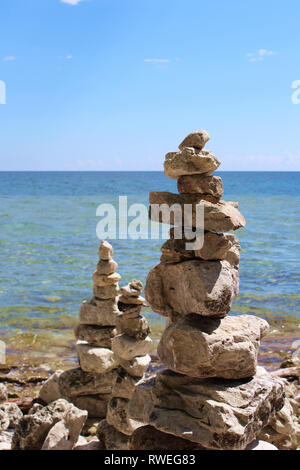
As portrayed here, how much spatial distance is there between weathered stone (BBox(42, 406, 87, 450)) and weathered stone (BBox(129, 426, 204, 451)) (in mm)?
1143

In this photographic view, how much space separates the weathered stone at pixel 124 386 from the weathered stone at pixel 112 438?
409 mm

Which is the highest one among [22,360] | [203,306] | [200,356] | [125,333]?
[203,306]

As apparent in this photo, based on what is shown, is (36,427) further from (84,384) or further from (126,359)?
(84,384)

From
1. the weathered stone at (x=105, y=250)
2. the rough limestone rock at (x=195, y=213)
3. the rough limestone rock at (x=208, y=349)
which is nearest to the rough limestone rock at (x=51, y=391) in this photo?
the weathered stone at (x=105, y=250)

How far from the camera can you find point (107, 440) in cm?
631

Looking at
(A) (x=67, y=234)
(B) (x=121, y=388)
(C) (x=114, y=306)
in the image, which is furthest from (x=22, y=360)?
(A) (x=67, y=234)

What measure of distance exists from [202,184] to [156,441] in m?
2.39

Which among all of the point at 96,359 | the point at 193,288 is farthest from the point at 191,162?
the point at 96,359

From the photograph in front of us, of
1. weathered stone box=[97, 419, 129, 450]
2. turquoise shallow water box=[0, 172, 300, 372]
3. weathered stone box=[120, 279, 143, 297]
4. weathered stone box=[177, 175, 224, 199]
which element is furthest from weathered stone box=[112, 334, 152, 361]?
turquoise shallow water box=[0, 172, 300, 372]

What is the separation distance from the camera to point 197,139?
15.3 ft

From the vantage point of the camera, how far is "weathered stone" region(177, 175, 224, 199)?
471 cm

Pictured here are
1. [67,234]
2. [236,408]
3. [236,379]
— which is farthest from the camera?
[67,234]
